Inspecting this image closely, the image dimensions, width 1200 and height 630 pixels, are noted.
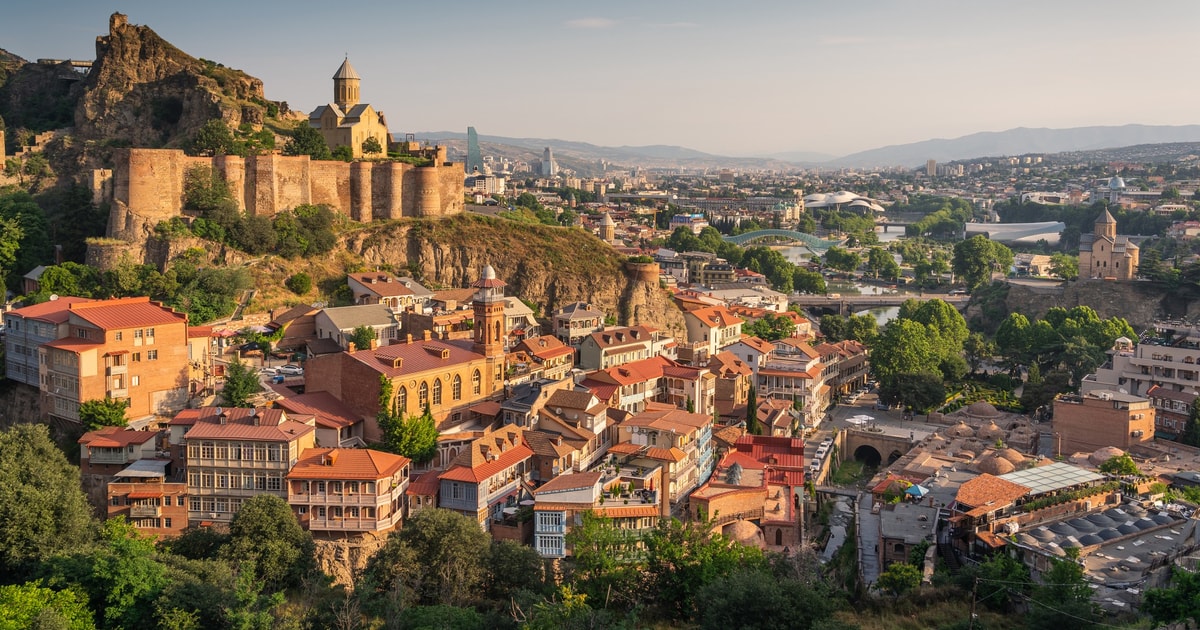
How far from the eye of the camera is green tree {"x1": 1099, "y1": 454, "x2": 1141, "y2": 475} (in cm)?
2277

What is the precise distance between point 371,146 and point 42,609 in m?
24.8

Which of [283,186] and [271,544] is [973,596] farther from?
[283,186]

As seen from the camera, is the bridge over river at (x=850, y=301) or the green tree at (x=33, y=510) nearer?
the green tree at (x=33, y=510)

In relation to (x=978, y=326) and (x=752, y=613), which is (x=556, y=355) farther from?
(x=978, y=326)

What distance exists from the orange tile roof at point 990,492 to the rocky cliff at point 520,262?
16207mm

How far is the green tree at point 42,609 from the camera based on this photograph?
14.1m

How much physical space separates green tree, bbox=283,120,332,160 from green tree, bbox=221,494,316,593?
17980 millimetres

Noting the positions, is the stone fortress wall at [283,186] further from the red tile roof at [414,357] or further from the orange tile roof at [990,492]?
the orange tile roof at [990,492]

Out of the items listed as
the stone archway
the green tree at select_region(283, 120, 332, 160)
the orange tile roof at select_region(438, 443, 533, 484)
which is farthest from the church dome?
the green tree at select_region(283, 120, 332, 160)

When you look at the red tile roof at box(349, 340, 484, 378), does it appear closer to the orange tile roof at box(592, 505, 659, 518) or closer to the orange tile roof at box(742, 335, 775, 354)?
the orange tile roof at box(592, 505, 659, 518)

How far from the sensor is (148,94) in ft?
120

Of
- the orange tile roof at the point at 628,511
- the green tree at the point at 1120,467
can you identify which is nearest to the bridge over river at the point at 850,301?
the green tree at the point at 1120,467

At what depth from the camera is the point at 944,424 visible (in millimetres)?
31922

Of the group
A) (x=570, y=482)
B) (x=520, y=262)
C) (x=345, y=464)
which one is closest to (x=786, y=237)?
(x=520, y=262)
